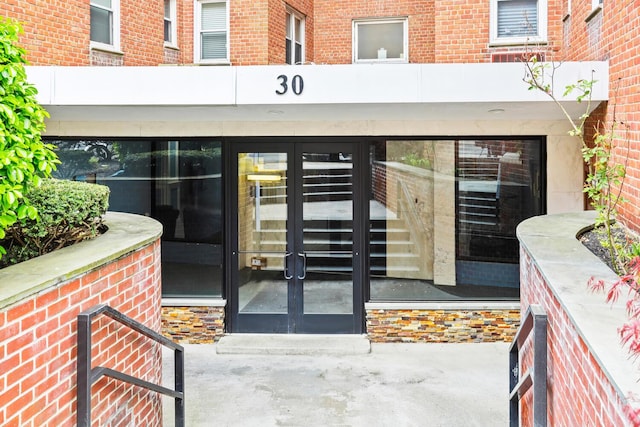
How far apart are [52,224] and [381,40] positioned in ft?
32.0

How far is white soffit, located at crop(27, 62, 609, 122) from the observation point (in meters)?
6.34

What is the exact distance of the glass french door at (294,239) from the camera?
27.1ft

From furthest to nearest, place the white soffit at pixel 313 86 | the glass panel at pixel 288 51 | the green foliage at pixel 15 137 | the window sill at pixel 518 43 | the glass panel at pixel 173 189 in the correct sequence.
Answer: the glass panel at pixel 288 51 → the window sill at pixel 518 43 → the glass panel at pixel 173 189 → the white soffit at pixel 313 86 → the green foliage at pixel 15 137

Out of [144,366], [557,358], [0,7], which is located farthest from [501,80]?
[0,7]

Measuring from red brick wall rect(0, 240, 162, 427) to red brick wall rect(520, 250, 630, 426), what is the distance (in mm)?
2479

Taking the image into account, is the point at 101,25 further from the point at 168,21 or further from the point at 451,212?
the point at 451,212

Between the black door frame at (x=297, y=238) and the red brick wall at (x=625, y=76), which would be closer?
the red brick wall at (x=625, y=76)

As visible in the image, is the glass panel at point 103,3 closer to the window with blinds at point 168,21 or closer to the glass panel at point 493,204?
the window with blinds at point 168,21

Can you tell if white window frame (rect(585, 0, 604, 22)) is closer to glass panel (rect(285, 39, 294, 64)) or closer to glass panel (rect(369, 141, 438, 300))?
glass panel (rect(369, 141, 438, 300))

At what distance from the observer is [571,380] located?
8.98 ft

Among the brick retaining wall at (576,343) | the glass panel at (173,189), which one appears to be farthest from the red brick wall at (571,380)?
the glass panel at (173,189)

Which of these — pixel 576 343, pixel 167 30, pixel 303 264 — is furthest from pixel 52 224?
pixel 167 30

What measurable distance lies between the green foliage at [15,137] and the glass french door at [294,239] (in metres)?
5.10

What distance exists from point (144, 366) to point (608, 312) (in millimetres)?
3099
